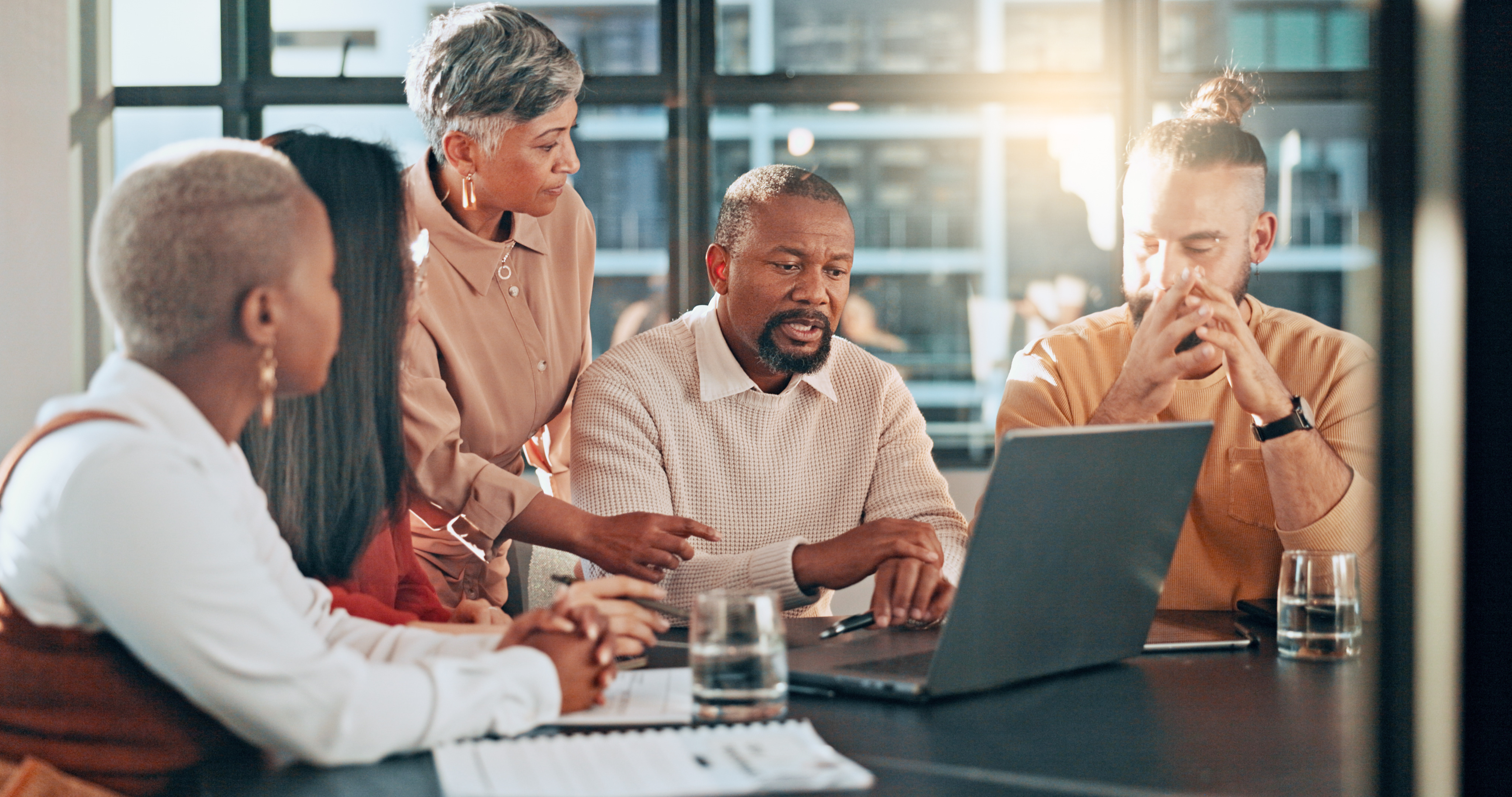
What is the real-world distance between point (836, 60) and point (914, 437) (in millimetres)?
2326

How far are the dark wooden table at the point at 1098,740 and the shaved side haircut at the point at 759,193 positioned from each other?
40.6 inches

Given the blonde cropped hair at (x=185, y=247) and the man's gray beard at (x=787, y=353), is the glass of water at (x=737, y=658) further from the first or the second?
the man's gray beard at (x=787, y=353)

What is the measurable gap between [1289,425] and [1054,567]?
770mm

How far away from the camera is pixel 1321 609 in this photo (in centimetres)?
123

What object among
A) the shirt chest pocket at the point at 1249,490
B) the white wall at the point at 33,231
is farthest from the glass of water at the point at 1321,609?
the white wall at the point at 33,231

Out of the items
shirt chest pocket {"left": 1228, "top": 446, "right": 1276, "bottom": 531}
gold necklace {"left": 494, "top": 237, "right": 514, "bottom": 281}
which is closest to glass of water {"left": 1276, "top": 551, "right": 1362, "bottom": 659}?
shirt chest pocket {"left": 1228, "top": 446, "right": 1276, "bottom": 531}

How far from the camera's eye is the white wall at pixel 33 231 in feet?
11.4

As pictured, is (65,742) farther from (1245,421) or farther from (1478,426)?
(1245,421)

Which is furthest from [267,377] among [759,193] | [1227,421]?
[1227,421]

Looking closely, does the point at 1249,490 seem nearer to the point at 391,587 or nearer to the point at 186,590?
the point at 391,587

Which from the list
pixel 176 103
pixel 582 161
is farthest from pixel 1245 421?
pixel 176 103

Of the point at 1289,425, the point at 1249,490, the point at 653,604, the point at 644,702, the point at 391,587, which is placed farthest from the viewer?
the point at 1249,490

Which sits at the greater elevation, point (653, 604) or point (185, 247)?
point (185, 247)

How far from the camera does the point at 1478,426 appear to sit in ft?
0.92
